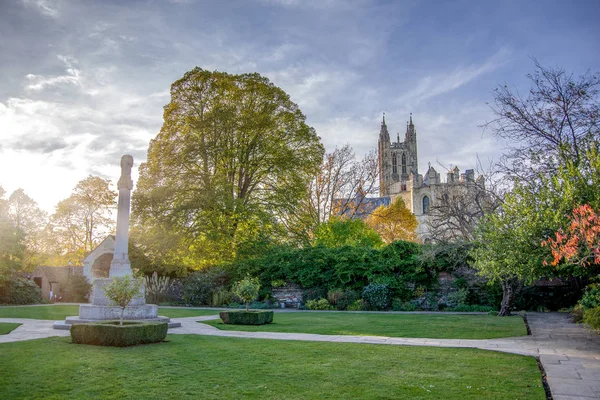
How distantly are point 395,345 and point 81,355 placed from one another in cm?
641

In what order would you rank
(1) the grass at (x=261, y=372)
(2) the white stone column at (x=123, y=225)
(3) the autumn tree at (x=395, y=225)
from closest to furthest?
(1) the grass at (x=261, y=372)
(2) the white stone column at (x=123, y=225)
(3) the autumn tree at (x=395, y=225)

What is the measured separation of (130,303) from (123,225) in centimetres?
281

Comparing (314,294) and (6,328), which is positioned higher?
(314,294)

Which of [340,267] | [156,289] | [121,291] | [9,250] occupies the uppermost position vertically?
[9,250]

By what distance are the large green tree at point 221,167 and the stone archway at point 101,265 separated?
582cm

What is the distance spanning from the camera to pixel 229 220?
24891 millimetres

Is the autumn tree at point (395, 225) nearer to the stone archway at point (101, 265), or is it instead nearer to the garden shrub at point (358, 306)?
the garden shrub at point (358, 306)

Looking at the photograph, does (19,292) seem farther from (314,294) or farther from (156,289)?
(314,294)

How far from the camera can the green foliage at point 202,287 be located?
1000 inches

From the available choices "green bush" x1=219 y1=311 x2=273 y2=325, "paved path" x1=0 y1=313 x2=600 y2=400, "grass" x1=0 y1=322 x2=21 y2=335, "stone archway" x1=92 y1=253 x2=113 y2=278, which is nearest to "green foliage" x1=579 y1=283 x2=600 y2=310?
"paved path" x1=0 y1=313 x2=600 y2=400

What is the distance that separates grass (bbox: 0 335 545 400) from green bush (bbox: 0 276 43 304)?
59.2 ft

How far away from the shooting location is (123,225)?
50.0 ft

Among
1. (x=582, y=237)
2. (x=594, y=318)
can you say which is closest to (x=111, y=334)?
(x=582, y=237)

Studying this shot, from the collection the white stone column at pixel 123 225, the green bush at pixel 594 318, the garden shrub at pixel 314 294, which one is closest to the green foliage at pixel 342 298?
the garden shrub at pixel 314 294
